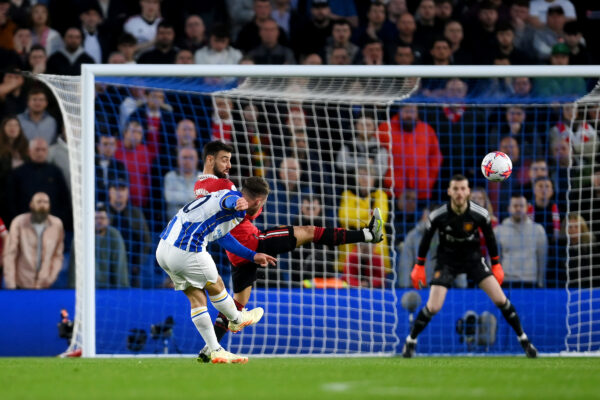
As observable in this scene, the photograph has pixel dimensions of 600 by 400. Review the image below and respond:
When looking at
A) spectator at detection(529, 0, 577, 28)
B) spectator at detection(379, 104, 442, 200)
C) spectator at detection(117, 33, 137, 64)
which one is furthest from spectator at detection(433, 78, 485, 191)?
spectator at detection(117, 33, 137, 64)

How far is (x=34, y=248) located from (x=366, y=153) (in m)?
4.16

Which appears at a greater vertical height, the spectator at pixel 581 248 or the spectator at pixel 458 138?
the spectator at pixel 458 138

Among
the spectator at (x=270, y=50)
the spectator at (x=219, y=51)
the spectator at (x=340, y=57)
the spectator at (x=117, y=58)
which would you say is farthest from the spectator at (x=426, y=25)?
the spectator at (x=117, y=58)

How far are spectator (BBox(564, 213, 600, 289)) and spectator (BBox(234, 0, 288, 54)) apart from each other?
509cm

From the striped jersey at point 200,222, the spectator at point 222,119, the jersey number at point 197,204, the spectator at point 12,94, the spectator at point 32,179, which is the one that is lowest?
the striped jersey at point 200,222

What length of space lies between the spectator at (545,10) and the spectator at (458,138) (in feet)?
10.5

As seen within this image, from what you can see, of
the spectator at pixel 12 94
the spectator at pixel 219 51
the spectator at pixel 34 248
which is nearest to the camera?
the spectator at pixel 34 248

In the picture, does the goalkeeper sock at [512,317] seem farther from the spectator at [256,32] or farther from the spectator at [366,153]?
the spectator at [256,32]

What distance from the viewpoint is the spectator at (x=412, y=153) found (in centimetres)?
1327

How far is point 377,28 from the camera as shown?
1579cm

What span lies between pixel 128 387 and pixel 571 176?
26.3ft

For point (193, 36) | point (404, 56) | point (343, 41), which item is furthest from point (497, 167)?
point (193, 36)

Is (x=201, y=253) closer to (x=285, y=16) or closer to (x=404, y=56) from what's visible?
(x=404, y=56)

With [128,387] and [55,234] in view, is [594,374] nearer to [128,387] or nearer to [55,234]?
[128,387]
